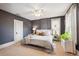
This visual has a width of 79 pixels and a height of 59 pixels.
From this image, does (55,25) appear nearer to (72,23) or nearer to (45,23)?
(45,23)

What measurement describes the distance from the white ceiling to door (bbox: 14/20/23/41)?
0.20m

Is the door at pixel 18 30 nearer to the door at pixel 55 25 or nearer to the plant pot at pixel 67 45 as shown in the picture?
the door at pixel 55 25

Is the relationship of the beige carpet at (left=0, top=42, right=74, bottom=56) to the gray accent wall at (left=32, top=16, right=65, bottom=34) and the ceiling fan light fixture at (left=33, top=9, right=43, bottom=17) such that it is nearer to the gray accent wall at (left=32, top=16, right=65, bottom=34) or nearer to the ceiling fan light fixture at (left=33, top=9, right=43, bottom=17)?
the gray accent wall at (left=32, top=16, right=65, bottom=34)

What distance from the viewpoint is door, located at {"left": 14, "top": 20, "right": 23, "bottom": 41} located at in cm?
218

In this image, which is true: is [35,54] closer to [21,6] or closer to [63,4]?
[21,6]

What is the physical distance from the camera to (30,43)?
2146 mm

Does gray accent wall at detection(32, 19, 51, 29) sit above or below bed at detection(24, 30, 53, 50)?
above

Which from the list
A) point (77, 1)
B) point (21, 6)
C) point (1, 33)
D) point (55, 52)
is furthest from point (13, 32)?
point (77, 1)

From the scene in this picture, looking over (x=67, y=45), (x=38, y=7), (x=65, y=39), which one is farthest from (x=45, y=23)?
(x=67, y=45)

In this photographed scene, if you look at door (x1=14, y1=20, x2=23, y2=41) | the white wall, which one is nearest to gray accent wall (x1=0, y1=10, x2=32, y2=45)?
door (x1=14, y1=20, x2=23, y2=41)

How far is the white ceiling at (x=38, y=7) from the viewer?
2.08 metres

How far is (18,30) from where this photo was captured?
87.4 inches

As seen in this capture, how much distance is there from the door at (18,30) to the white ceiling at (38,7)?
0.66 ft

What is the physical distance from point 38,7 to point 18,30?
68 centimetres
